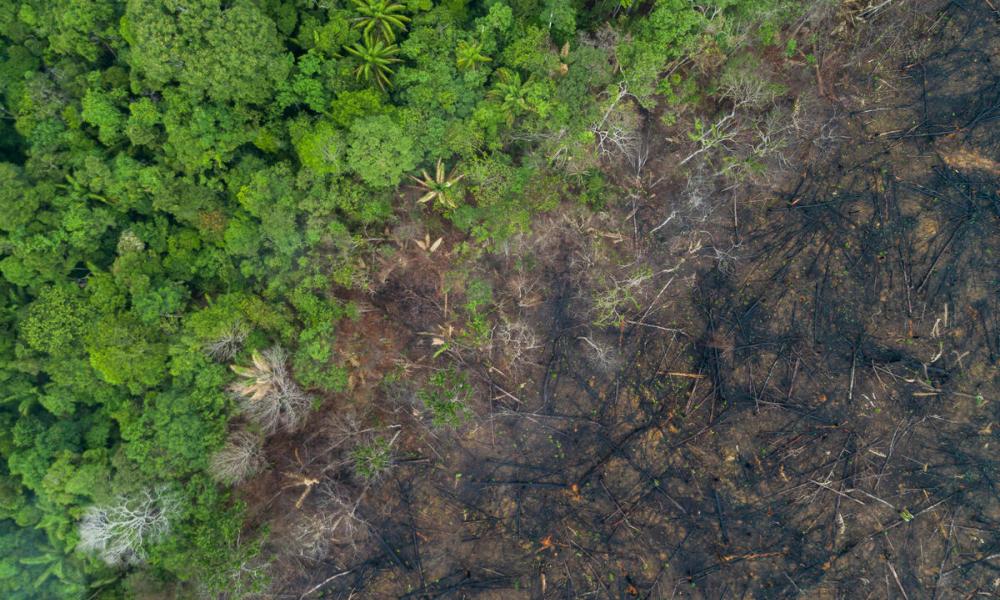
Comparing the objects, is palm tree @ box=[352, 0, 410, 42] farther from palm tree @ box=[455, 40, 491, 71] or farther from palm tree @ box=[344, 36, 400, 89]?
palm tree @ box=[455, 40, 491, 71]

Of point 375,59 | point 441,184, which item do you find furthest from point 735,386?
point 375,59

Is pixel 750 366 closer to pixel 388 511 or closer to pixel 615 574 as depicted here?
pixel 615 574

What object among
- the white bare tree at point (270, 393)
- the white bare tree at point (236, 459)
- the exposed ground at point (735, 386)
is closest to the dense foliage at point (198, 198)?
the white bare tree at point (236, 459)

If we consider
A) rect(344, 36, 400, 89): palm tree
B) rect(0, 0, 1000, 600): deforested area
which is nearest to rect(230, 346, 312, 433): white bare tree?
rect(0, 0, 1000, 600): deforested area

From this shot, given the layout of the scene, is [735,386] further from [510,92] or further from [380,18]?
[380,18]

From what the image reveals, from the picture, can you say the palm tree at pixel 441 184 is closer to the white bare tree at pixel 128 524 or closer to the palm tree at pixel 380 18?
the palm tree at pixel 380 18
